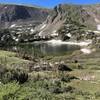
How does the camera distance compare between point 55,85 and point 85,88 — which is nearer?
point 55,85

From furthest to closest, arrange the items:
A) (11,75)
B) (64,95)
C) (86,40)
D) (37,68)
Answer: (86,40)
(37,68)
(11,75)
(64,95)

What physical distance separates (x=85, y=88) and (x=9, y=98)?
41.1 feet

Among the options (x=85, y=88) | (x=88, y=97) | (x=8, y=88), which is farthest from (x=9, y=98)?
(x=85, y=88)

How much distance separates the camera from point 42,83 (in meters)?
28.0

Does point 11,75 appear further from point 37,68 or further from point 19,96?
point 37,68

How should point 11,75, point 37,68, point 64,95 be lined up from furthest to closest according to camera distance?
point 37,68, point 11,75, point 64,95

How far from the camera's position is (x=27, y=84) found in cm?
2742

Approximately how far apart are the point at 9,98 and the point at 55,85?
8964mm

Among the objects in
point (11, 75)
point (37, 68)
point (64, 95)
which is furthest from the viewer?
point (37, 68)

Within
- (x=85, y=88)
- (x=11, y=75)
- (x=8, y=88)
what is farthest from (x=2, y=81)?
(x=85, y=88)

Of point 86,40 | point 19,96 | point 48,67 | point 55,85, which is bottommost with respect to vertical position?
point 86,40

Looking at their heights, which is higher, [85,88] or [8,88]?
[8,88]

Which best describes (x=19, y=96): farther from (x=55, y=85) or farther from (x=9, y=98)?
(x=55, y=85)

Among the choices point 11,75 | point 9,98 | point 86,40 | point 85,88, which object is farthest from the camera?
point 86,40
